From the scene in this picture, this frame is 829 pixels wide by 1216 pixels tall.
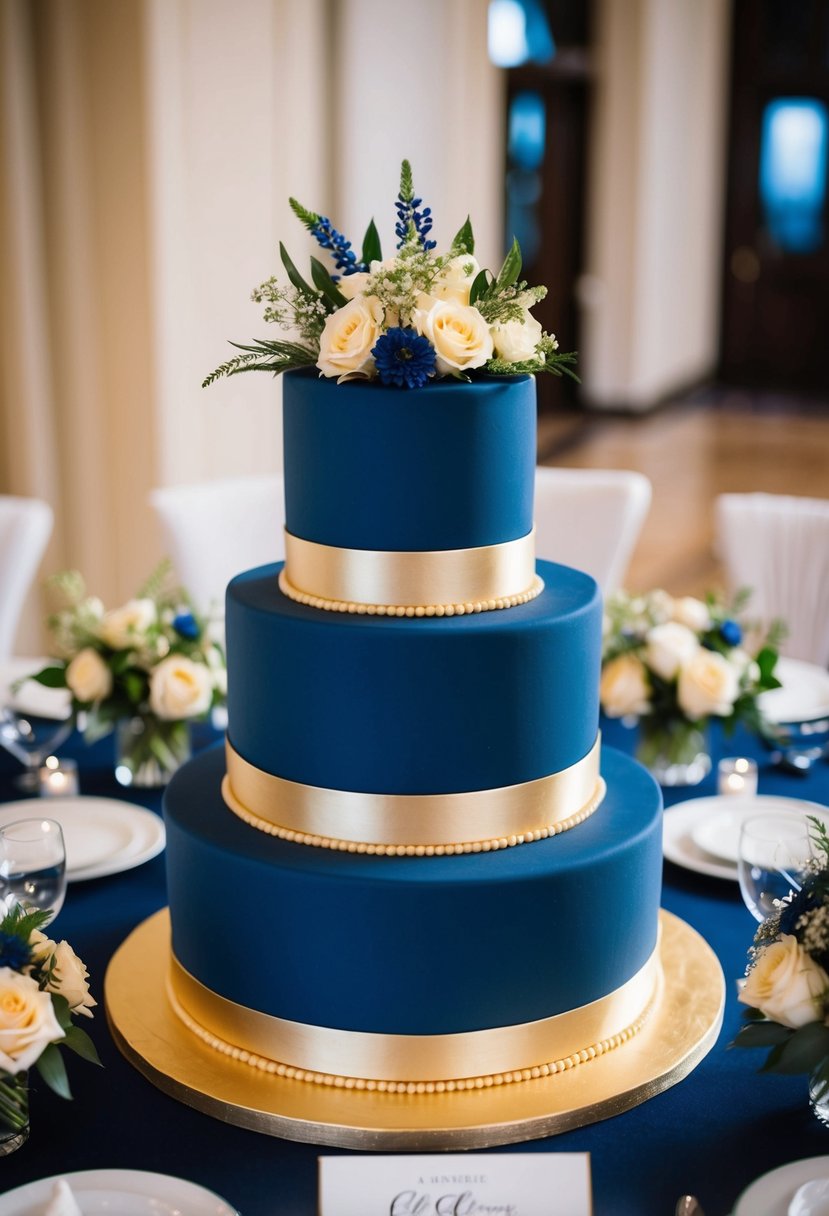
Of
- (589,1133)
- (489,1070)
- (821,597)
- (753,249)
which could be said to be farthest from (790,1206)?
(753,249)

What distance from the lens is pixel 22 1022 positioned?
142 cm

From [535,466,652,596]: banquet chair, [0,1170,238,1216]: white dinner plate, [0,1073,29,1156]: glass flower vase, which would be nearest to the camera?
[0,1170,238,1216]: white dinner plate

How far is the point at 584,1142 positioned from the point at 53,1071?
1.80 feet

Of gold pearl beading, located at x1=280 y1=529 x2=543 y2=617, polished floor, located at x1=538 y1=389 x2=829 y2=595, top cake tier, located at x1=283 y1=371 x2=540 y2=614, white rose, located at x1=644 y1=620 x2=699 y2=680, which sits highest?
top cake tier, located at x1=283 y1=371 x2=540 y2=614

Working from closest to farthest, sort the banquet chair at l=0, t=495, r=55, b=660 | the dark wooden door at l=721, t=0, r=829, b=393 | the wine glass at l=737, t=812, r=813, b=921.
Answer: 1. the wine glass at l=737, t=812, r=813, b=921
2. the banquet chair at l=0, t=495, r=55, b=660
3. the dark wooden door at l=721, t=0, r=829, b=393

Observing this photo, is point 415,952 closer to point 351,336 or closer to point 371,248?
point 351,336

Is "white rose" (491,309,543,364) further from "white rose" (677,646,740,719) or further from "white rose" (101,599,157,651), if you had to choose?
"white rose" (101,599,157,651)

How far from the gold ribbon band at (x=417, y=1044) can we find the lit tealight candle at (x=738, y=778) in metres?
0.75

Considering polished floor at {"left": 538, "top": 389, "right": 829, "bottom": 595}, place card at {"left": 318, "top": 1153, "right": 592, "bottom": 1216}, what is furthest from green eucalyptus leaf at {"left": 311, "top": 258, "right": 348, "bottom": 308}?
polished floor at {"left": 538, "top": 389, "right": 829, "bottom": 595}

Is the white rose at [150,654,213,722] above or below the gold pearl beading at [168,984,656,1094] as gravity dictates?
above

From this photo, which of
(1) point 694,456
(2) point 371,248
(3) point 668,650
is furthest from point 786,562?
(1) point 694,456

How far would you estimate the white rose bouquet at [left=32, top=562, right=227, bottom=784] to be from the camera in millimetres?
2416

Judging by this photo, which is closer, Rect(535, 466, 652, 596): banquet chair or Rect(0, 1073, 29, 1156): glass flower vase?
Rect(0, 1073, 29, 1156): glass flower vase

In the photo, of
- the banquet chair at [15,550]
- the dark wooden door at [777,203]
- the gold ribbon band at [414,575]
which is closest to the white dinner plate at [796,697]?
the gold ribbon band at [414,575]
